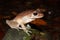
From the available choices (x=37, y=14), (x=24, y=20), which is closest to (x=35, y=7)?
(x=24, y=20)

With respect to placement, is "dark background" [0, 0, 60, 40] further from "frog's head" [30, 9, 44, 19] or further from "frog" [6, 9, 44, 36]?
"frog's head" [30, 9, 44, 19]

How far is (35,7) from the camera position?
14.9 ft

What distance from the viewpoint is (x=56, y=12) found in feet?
14.3

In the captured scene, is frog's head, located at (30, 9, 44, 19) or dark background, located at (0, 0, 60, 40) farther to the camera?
dark background, located at (0, 0, 60, 40)

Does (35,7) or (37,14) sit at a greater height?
(37,14)

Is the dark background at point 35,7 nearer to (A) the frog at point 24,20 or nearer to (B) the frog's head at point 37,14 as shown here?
(A) the frog at point 24,20

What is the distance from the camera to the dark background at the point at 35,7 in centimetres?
383

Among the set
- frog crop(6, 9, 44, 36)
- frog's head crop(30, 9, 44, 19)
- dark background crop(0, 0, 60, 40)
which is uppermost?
frog's head crop(30, 9, 44, 19)

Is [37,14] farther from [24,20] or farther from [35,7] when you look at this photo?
[35,7]

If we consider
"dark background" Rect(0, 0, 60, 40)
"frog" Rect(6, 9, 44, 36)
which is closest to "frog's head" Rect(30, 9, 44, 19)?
"frog" Rect(6, 9, 44, 36)

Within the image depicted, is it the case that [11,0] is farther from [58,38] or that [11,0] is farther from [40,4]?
[58,38]

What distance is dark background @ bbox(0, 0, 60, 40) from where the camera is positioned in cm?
383

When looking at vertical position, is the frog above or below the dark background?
above

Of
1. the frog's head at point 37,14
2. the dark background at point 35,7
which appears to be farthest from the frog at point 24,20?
the dark background at point 35,7
